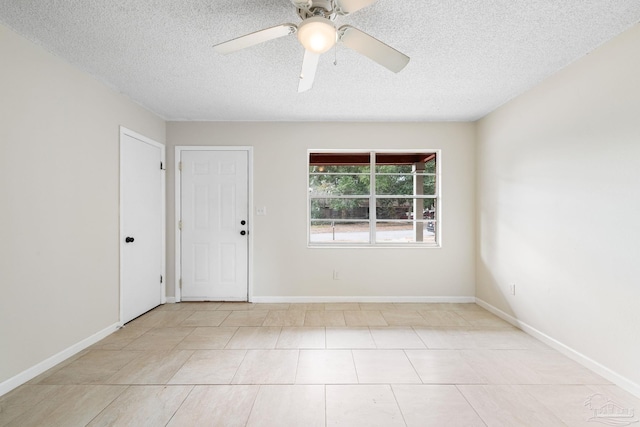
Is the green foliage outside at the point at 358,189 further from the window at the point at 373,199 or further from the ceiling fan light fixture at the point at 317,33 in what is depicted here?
the ceiling fan light fixture at the point at 317,33

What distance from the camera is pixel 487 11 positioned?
1888 millimetres

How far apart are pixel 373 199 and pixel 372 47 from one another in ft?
8.48

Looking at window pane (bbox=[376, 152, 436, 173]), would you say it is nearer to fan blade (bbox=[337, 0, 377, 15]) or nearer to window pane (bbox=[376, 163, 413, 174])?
window pane (bbox=[376, 163, 413, 174])

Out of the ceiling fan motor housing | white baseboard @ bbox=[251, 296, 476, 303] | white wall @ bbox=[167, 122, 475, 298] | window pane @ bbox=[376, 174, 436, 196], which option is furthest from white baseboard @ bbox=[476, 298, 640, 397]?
the ceiling fan motor housing

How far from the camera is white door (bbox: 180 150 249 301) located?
4.09 metres

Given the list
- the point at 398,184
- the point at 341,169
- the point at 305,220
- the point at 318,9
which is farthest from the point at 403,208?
the point at 318,9

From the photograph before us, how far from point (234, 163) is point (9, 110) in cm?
224

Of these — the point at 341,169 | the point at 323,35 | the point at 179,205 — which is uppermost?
the point at 323,35

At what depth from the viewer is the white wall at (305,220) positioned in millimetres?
4098

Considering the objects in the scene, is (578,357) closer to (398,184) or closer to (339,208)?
(398,184)

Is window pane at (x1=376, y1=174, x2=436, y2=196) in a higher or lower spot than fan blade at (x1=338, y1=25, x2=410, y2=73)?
lower

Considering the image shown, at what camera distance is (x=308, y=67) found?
1980 millimetres

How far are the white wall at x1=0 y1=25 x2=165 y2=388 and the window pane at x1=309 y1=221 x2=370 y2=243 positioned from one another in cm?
236

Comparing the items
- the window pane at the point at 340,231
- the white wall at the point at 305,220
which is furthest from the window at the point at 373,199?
the white wall at the point at 305,220
